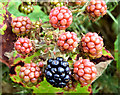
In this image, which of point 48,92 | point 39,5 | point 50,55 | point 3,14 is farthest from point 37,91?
point 39,5

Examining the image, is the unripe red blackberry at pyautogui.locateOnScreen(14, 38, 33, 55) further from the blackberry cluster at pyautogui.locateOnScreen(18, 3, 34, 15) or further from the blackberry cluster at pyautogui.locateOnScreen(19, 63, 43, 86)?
the blackberry cluster at pyautogui.locateOnScreen(18, 3, 34, 15)

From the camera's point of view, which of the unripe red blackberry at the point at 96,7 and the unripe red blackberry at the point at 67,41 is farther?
the unripe red blackberry at the point at 96,7

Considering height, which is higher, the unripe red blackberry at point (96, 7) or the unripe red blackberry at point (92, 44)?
the unripe red blackberry at point (96, 7)

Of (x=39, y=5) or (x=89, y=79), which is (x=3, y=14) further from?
(x=89, y=79)

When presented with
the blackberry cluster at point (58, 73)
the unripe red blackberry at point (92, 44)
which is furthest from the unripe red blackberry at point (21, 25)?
the unripe red blackberry at point (92, 44)

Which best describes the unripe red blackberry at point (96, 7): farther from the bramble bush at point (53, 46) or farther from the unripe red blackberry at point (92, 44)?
the unripe red blackberry at point (92, 44)

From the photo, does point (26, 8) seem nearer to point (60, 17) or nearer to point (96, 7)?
point (60, 17)

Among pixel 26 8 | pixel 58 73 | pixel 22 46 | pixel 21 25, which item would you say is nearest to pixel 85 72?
pixel 58 73

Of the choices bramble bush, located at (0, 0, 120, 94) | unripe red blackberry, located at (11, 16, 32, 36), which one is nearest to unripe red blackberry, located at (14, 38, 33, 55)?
bramble bush, located at (0, 0, 120, 94)

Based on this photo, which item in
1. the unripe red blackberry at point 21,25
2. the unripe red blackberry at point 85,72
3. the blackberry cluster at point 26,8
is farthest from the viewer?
the blackberry cluster at point 26,8
